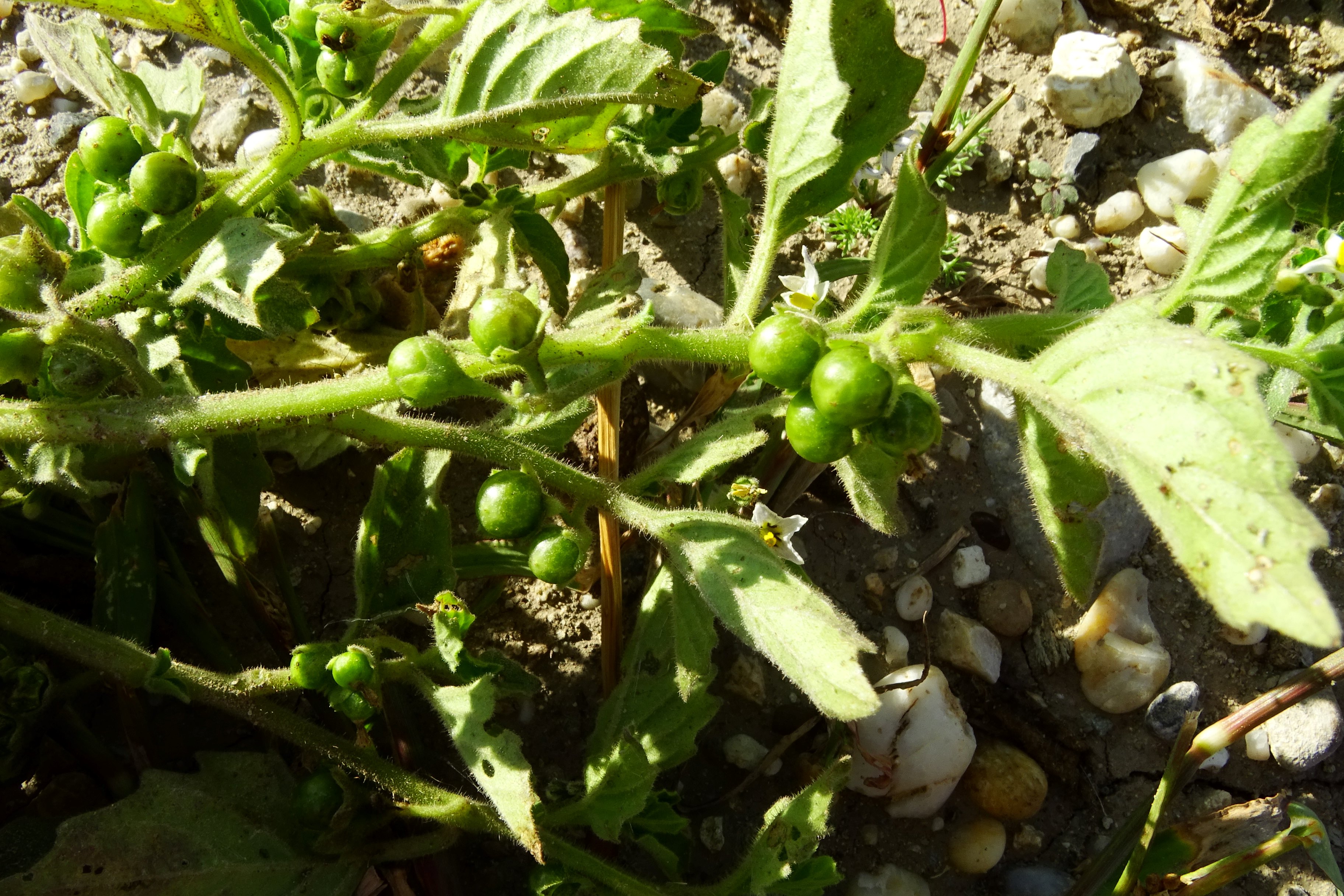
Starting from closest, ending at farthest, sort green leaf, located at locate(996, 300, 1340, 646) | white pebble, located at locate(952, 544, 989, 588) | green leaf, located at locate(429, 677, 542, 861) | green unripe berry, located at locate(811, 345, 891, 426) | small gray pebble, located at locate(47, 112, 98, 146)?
green leaf, located at locate(996, 300, 1340, 646) → green unripe berry, located at locate(811, 345, 891, 426) → green leaf, located at locate(429, 677, 542, 861) → white pebble, located at locate(952, 544, 989, 588) → small gray pebble, located at locate(47, 112, 98, 146)

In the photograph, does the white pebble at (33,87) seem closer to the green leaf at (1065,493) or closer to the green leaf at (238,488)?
the green leaf at (238,488)

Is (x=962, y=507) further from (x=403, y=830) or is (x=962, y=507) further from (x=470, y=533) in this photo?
(x=403, y=830)

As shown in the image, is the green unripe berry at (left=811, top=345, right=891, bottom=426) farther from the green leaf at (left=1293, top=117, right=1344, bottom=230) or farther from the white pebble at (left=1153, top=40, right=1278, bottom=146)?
the white pebble at (left=1153, top=40, right=1278, bottom=146)

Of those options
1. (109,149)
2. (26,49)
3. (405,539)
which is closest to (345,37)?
(109,149)

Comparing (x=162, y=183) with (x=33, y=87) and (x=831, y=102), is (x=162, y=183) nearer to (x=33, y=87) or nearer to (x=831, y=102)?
(x=831, y=102)

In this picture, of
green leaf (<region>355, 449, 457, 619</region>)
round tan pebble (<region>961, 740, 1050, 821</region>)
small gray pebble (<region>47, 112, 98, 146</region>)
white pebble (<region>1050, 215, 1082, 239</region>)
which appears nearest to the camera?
green leaf (<region>355, 449, 457, 619</region>)

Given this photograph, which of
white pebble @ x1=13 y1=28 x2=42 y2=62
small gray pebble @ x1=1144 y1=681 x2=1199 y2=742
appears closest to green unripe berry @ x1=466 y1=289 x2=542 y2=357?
small gray pebble @ x1=1144 y1=681 x2=1199 y2=742
